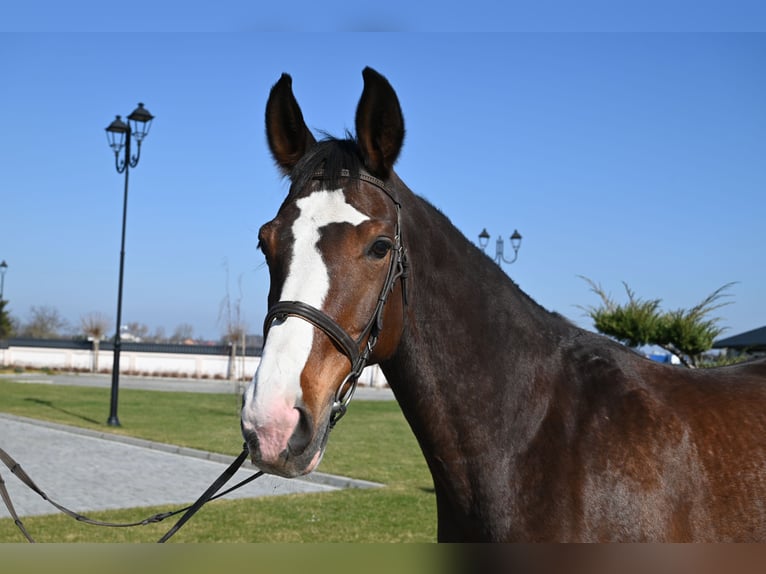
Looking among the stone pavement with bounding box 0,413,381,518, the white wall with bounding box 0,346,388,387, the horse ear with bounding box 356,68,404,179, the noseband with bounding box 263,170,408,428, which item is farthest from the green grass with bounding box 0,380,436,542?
the white wall with bounding box 0,346,388,387

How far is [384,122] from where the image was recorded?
265cm

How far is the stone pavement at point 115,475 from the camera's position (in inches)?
372

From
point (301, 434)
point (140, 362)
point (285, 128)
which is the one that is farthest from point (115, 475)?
point (140, 362)

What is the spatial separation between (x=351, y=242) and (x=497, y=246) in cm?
2092

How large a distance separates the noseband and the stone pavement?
5.45 metres

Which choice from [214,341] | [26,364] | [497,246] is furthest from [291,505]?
[214,341]

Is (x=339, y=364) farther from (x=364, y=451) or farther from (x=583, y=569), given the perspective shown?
(x=364, y=451)

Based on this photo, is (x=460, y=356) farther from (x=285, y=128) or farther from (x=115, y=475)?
(x=115, y=475)

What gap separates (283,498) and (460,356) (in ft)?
25.3

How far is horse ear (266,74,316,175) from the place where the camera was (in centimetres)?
283

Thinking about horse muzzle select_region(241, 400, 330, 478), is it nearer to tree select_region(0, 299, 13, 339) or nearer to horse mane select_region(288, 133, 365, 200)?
horse mane select_region(288, 133, 365, 200)

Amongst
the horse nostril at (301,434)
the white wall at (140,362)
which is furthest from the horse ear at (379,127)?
the white wall at (140,362)

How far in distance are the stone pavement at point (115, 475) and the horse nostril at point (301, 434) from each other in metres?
5.66

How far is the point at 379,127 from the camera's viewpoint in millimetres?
2664
